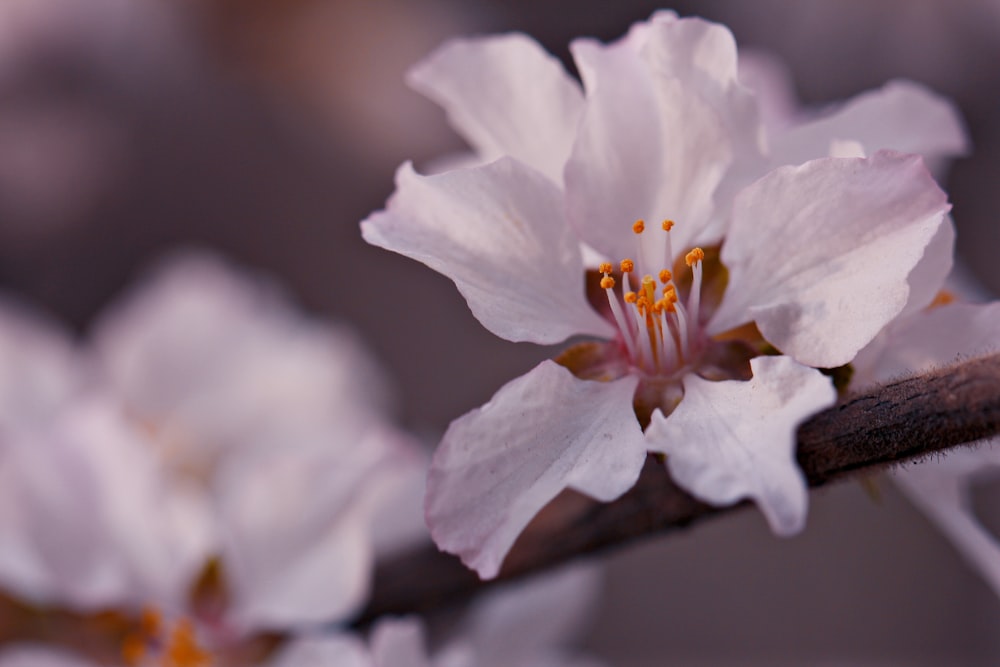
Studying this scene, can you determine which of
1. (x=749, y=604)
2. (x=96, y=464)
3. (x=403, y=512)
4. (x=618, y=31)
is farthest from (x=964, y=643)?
(x=96, y=464)

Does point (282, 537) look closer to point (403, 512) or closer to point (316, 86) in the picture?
point (403, 512)

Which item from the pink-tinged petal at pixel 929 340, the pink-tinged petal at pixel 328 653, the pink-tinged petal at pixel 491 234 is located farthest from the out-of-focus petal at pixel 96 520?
the pink-tinged petal at pixel 929 340

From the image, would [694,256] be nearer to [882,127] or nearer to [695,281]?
[695,281]

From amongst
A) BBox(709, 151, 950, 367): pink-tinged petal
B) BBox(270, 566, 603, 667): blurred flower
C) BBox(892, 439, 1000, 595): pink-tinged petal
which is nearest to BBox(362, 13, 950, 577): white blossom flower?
BBox(709, 151, 950, 367): pink-tinged petal

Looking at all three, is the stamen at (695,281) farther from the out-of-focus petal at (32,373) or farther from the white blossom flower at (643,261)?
the out-of-focus petal at (32,373)

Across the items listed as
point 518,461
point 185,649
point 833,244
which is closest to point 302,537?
point 185,649

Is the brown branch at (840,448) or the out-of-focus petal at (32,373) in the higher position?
the brown branch at (840,448)
